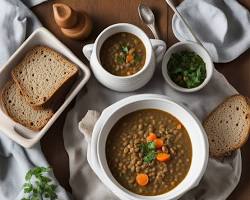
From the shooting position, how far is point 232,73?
2.35 m

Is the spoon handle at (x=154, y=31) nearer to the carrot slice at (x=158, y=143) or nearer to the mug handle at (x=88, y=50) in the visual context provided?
the mug handle at (x=88, y=50)

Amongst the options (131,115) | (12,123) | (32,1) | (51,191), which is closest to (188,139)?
(131,115)

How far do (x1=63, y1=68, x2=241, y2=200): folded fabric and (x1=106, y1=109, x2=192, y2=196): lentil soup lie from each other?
0.14m

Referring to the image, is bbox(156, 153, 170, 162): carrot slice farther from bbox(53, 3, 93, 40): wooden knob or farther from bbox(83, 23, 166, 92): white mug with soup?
bbox(53, 3, 93, 40): wooden knob

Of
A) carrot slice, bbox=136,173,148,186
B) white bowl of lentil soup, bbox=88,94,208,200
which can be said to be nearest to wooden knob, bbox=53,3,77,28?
white bowl of lentil soup, bbox=88,94,208,200

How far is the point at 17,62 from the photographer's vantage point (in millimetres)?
2324

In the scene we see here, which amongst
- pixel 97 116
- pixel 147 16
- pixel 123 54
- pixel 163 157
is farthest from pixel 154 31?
pixel 163 157

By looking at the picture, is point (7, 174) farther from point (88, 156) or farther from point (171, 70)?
point (171, 70)

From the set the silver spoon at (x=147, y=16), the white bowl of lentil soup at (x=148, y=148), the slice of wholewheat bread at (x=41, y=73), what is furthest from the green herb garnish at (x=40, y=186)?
the silver spoon at (x=147, y=16)

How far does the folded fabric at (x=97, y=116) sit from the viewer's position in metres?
2.24

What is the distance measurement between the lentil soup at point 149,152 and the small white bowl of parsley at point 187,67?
17cm

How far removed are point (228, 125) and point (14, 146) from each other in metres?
0.87

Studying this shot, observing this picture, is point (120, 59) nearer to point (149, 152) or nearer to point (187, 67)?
point (187, 67)

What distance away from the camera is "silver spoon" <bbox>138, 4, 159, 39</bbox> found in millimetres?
2338
